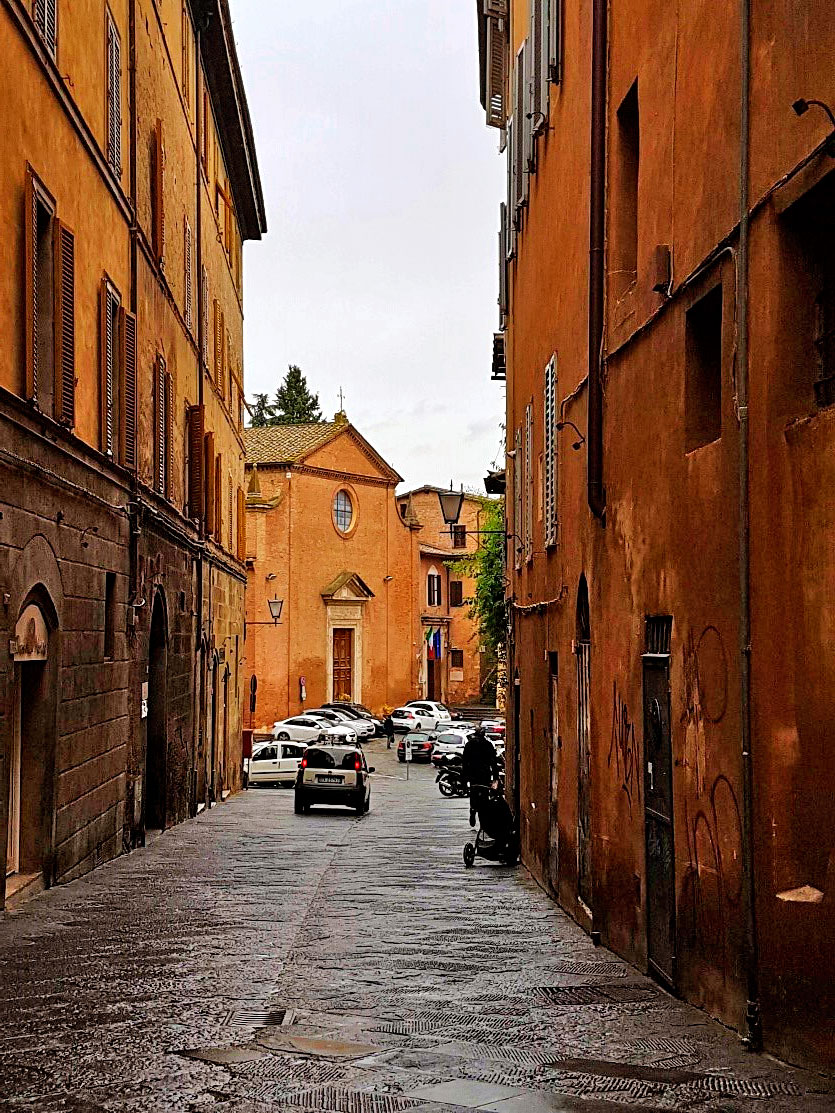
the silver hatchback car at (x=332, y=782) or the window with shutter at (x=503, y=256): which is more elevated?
the window with shutter at (x=503, y=256)

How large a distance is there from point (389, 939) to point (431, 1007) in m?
3.10

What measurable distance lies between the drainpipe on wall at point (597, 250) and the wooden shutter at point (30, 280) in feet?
14.9

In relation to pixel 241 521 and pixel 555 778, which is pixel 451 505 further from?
pixel 555 778

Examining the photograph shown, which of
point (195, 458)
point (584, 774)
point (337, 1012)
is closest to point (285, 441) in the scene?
point (195, 458)

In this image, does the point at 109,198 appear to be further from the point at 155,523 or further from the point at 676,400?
the point at 676,400

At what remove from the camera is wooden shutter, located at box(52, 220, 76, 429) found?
13.3 meters

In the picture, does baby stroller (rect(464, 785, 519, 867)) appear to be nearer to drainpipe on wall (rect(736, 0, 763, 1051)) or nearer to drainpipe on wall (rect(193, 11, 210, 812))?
drainpipe on wall (rect(193, 11, 210, 812))

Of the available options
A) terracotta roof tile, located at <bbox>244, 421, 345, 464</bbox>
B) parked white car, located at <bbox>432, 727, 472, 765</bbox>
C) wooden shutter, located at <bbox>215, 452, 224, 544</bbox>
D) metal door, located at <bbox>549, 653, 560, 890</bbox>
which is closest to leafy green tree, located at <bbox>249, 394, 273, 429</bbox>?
terracotta roof tile, located at <bbox>244, 421, 345, 464</bbox>

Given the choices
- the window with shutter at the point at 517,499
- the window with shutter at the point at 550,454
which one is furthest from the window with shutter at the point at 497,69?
the window with shutter at the point at 550,454

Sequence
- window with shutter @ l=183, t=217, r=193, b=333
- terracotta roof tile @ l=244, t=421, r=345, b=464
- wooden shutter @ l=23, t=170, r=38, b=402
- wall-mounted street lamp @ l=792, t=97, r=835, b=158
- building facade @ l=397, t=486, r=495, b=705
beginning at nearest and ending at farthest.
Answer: wall-mounted street lamp @ l=792, t=97, r=835, b=158 → wooden shutter @ l=23, t=170, r=38, b=402 → window with shutter @ l=183, t=217, r=193, b=333 → terracotta roof tile @ l=244, t=421, r=345, b=464 → building facade @ l=397, t=486, r=495, b=705

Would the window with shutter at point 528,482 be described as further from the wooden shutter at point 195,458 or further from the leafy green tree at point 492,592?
the leafy green tree at point 492,592

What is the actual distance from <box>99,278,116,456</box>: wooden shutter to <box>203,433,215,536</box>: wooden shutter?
426 inches

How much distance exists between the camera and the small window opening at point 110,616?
55.3 ft

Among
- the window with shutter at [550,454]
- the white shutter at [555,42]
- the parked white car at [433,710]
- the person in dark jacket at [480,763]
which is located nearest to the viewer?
the white shutter at [555,42]
